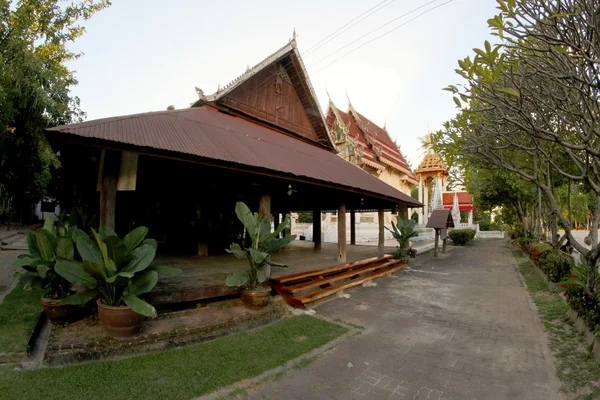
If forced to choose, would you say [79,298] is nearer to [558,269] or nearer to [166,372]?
[166,372]

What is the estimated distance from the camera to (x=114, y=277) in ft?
13.2

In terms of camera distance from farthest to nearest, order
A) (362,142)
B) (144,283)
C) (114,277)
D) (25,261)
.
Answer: (362,142) → (25,261) → (144,283) → (114,277)

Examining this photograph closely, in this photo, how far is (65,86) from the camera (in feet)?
50.6

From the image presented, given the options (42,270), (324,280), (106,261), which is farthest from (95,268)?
(324,280)

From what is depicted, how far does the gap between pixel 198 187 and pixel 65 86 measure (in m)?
11.3

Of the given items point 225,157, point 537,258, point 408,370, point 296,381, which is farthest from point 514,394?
point 537,258

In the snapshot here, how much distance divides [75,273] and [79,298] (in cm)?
38

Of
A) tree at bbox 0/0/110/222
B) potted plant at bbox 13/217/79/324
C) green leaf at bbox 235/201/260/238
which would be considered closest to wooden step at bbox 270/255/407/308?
green leaf at bbox 235/201/260/238

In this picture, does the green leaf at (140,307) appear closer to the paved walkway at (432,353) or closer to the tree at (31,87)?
the paved walkway at (432,353)

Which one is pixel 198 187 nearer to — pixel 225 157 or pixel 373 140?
pixel 225 157

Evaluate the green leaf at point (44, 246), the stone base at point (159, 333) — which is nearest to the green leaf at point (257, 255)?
the stone base at point (159, 333)

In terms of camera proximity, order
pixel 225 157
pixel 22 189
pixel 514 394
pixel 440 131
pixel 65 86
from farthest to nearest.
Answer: pixel 22 189 < pixel 65 86 < pixel 440 131 < pixel 225 157 < pixel 514 394

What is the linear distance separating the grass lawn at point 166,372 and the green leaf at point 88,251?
1.22m

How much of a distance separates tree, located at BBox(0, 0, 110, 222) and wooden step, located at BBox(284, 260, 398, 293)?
9969 mm
